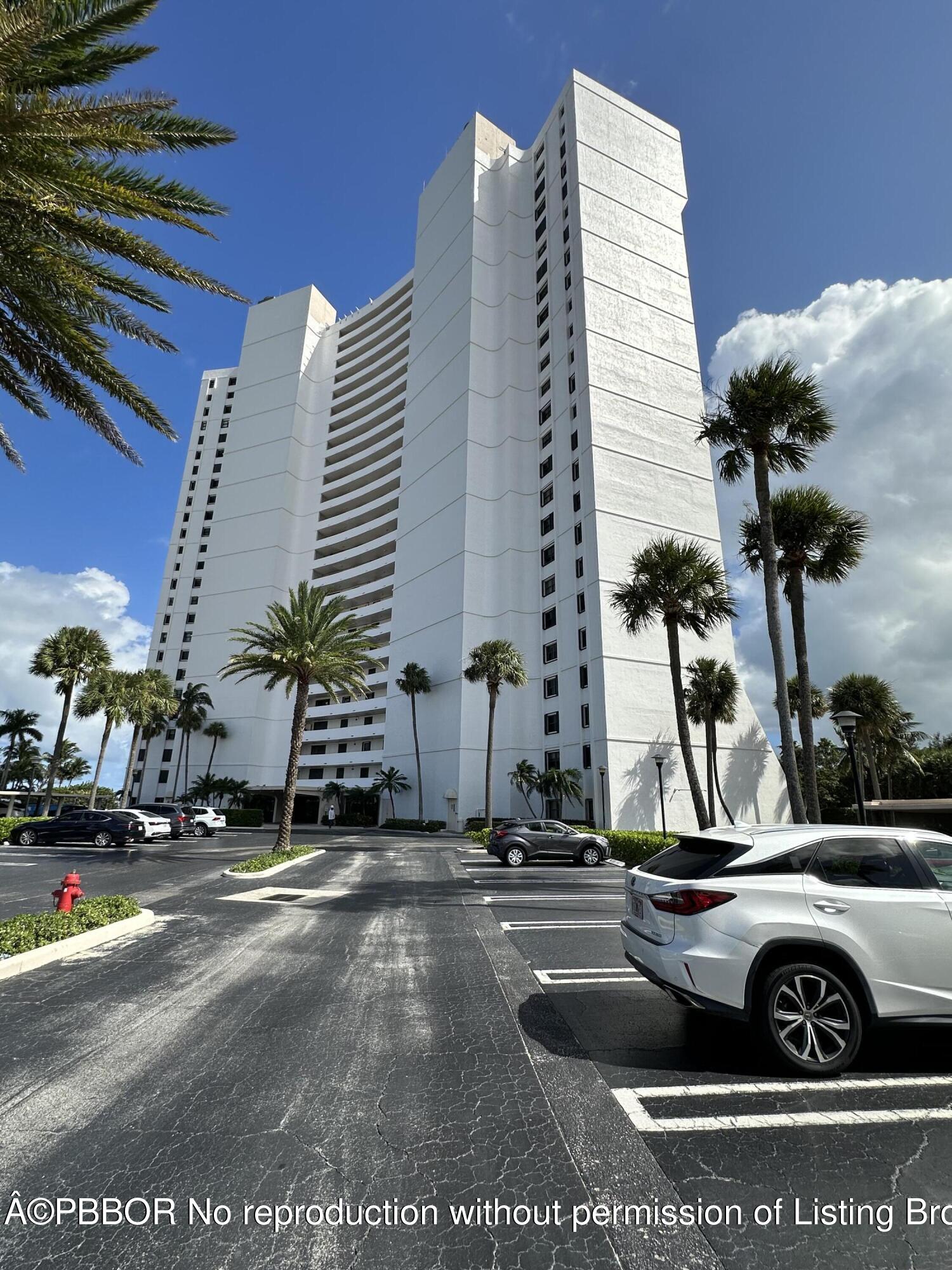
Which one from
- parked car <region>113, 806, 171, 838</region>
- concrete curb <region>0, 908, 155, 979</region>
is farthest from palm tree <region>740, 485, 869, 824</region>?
parked car <region>113, 806, 171, 838</region>

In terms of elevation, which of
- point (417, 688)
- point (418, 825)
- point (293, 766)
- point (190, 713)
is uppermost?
point (417, 688)

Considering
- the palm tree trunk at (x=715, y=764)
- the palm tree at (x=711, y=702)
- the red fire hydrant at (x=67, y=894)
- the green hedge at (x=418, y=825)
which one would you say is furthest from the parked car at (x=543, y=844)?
the green hedge at (x=418, y=825)

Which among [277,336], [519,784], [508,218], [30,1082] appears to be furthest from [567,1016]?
[277,336]

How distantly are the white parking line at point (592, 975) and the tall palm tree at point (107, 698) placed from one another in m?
41.6

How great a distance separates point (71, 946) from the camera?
7324 mm

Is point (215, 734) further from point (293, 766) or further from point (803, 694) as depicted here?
point (803, 694)

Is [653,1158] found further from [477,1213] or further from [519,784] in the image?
[519,784]

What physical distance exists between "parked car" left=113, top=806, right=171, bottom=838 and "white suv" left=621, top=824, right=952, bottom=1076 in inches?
1051

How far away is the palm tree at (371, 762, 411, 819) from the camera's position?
48.1 m

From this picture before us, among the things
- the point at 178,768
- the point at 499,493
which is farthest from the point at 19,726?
the point at 499,493

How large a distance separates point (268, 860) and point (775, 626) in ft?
54.3

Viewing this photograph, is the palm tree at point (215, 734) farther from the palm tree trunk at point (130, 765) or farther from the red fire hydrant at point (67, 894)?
the red fire hydrant at point (67, 894)

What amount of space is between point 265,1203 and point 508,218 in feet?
232

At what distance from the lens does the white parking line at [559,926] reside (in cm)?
944
